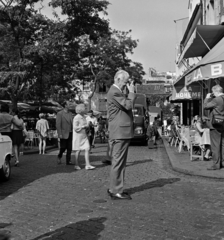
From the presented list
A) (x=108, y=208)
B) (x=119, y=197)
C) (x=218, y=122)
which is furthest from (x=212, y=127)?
(x=108, y=208)

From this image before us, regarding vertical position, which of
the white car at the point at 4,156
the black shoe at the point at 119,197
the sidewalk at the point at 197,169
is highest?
the white car at the point at 4,156

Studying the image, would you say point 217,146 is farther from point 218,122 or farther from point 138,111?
point 138,111

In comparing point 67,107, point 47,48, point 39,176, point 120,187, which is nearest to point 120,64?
point 47,48

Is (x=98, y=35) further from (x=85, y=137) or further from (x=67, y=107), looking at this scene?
(x=85, y=137)

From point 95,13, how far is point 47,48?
320cm

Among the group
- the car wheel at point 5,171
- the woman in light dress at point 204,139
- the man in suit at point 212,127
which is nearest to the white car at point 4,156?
the car wheel at point 5,171

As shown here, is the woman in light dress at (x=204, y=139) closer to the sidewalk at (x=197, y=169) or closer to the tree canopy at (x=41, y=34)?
the sidewalk at (x=197, y=169)

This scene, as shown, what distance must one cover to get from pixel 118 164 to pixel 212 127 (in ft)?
11.2

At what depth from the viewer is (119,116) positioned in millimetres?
5918

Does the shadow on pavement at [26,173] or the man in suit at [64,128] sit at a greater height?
the man in suit at [64,128]

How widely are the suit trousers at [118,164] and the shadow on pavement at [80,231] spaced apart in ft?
3.90

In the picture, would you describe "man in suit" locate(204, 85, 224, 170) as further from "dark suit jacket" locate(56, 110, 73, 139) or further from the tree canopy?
the tree canopy

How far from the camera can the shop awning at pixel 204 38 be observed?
13109 mm

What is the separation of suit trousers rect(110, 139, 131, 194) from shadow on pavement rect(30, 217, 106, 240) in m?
1.19
